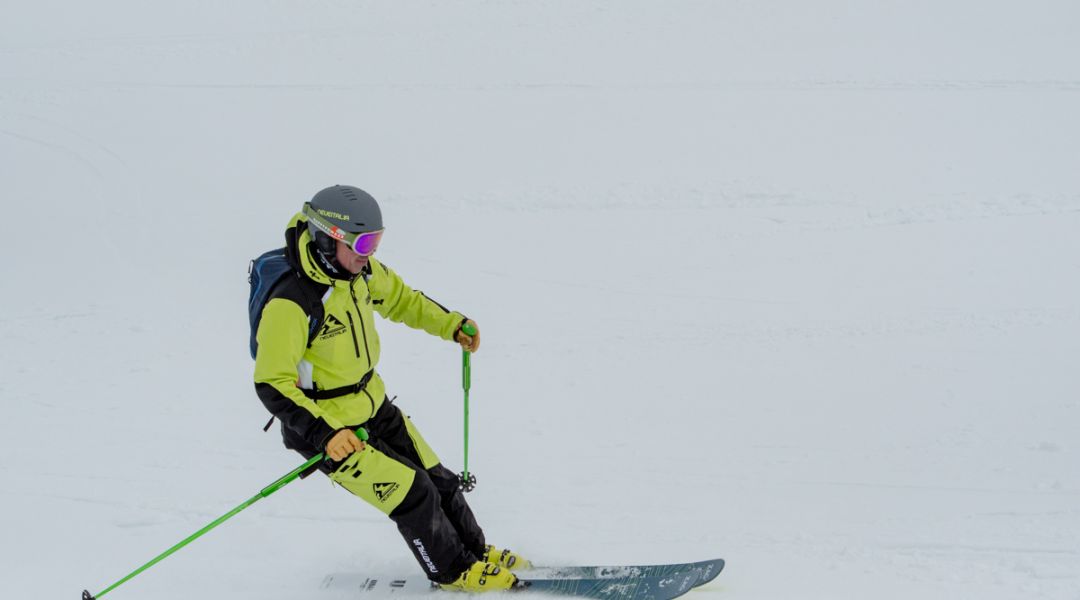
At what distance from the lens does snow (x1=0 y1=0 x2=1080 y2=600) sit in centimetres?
567

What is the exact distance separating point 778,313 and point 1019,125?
24.8 ft

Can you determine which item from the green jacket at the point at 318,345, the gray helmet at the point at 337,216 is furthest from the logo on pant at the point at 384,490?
the gray helmet at the point at 337,216

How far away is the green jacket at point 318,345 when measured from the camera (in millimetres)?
4023

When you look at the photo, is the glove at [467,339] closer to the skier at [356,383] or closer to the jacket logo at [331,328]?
the skier at [356,383]

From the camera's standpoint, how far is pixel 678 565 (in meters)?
5.00

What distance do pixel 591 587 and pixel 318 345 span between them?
1.97 metres

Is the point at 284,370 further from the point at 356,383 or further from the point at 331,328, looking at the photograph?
the point at 356,383

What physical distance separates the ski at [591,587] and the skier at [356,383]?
203 mm

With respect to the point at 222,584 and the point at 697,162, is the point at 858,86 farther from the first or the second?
the point at 222,584

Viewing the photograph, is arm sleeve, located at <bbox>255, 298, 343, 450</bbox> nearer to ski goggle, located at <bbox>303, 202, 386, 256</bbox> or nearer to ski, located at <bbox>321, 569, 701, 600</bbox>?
ski goggle, located at <bbox>303, 202, 386, 256</bbox>

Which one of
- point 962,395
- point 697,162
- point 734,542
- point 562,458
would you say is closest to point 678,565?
point 734,542

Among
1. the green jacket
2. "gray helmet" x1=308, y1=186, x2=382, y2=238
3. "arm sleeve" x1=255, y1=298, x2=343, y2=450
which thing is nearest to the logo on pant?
the green jacket

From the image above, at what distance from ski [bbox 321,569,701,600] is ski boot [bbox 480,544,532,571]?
106 mm

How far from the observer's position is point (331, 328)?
167 inches
